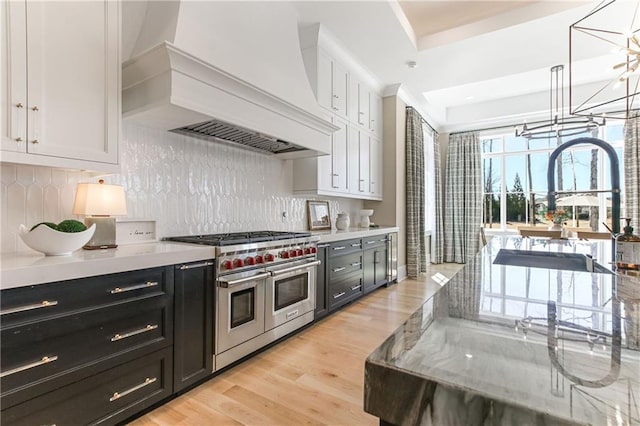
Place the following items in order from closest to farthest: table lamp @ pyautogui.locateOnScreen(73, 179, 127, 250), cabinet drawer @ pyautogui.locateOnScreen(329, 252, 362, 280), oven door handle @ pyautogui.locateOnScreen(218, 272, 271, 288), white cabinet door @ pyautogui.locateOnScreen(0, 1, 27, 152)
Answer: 1. white cabinet door @ pyautogui.locateOnScreen(0, 1, 27, 152)
2. table lamp @ pyautogui.locateOnScreen(73, 179, 127, 250)
3. oven door handle @ pyautogui.locateOnScreen(218, 272, 271, 288)
4. cabinet drawer @ pyautogui.locateOnScreen(329, 252, 362, 280)

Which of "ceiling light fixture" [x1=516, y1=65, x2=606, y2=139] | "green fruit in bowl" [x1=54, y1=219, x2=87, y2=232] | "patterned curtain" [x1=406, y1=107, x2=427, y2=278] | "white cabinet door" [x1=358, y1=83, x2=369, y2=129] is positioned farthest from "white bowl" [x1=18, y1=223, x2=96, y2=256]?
"patterned curtain" [x1=406, y1=107, x2=427, y2=278]

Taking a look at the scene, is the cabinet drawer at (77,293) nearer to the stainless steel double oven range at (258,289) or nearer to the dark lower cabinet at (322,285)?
the stainless steel double oven range at (258,289)

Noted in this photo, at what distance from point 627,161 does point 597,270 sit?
5864 mm

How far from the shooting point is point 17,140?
1499 millimetres

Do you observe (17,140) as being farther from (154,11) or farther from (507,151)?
(507,151)

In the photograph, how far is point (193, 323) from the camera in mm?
1980

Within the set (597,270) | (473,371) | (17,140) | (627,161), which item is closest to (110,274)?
(17,140)

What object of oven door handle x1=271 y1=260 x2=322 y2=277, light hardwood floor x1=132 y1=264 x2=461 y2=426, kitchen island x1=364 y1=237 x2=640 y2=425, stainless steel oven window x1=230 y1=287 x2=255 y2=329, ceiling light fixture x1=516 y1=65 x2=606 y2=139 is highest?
ceiling light fixture x1=516 y1=65 x2=606 y2=139

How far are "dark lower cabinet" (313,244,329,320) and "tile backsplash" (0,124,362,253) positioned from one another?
644 mm

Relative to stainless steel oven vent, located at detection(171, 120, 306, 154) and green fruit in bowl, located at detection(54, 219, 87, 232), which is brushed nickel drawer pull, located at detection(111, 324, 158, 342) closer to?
green fruit in bowl, located at detection(54, 219, 87, 232)

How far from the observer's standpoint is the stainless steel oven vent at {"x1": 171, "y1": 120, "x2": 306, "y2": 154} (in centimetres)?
245

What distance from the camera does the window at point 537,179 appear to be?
6000mm

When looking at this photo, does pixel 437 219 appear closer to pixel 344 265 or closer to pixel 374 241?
pixel 374 241

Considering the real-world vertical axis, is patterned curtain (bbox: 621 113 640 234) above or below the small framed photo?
above
